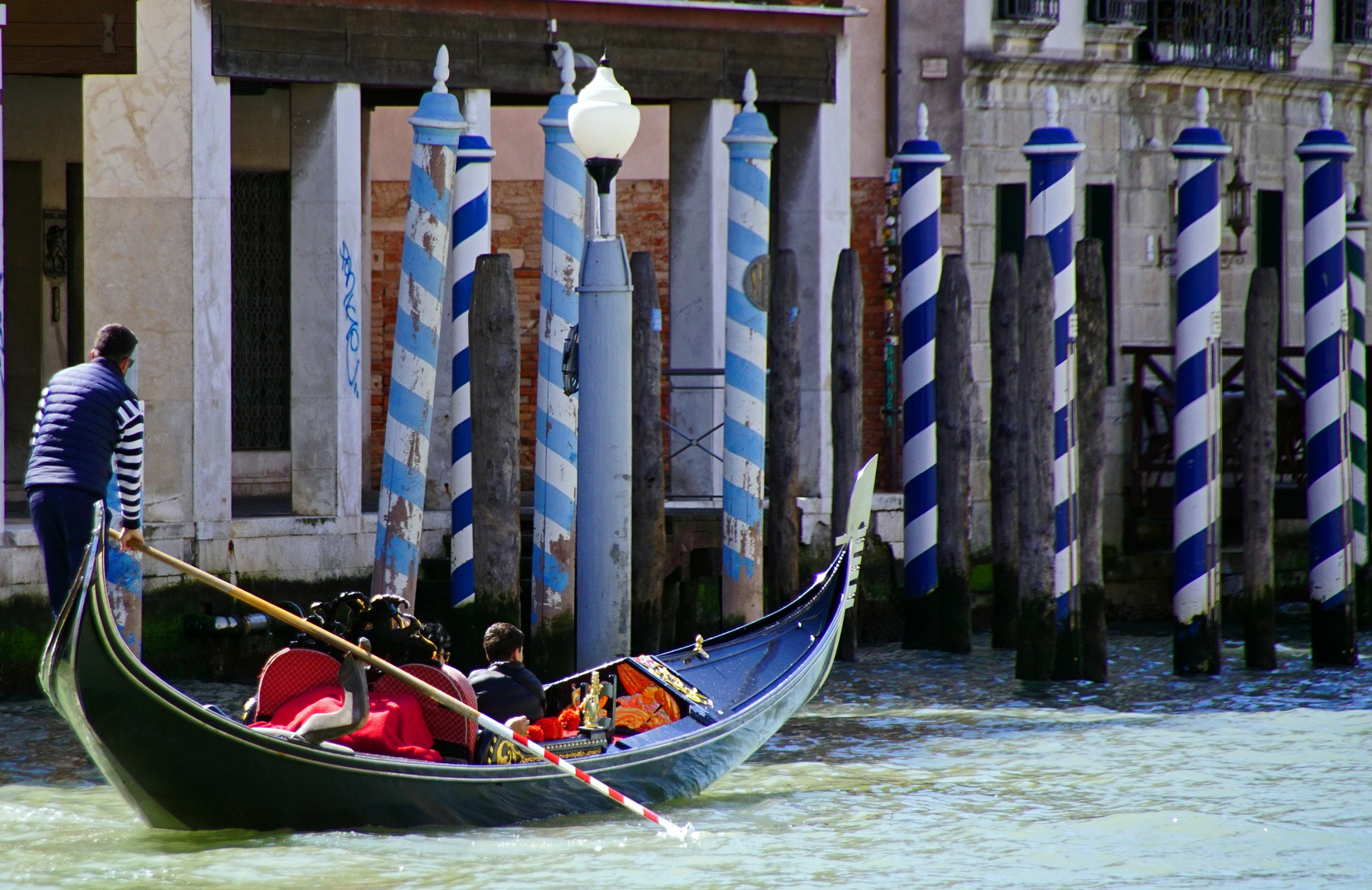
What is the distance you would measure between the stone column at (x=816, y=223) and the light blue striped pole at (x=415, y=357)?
122 inches

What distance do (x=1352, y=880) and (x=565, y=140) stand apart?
186 inches

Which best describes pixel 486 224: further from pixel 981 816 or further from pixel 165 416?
pixel 981 816

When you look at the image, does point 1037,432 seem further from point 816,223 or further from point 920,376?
point 816,223

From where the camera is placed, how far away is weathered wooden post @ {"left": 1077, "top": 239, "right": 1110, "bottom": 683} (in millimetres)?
9047

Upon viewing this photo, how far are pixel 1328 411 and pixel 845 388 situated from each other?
7.71ft

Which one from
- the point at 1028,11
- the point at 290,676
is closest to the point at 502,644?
the point at 290,676

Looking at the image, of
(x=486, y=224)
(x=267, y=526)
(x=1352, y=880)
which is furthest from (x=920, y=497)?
(x=1352, y=880)

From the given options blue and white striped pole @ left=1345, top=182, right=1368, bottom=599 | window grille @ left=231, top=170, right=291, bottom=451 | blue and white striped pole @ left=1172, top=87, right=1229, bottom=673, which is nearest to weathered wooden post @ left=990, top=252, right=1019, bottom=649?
blue and white striped pole @ left=1172, top=87, right=1229, bottom=673

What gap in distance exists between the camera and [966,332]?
984 centimetres

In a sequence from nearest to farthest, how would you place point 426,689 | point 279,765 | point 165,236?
point 279,765, point 426,689, point 165,236

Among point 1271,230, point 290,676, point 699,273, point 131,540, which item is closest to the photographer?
point 290,676

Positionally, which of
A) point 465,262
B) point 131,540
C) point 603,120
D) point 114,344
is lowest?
point 131,540

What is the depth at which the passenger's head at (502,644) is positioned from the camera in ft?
22.4

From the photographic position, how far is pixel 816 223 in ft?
37.6
